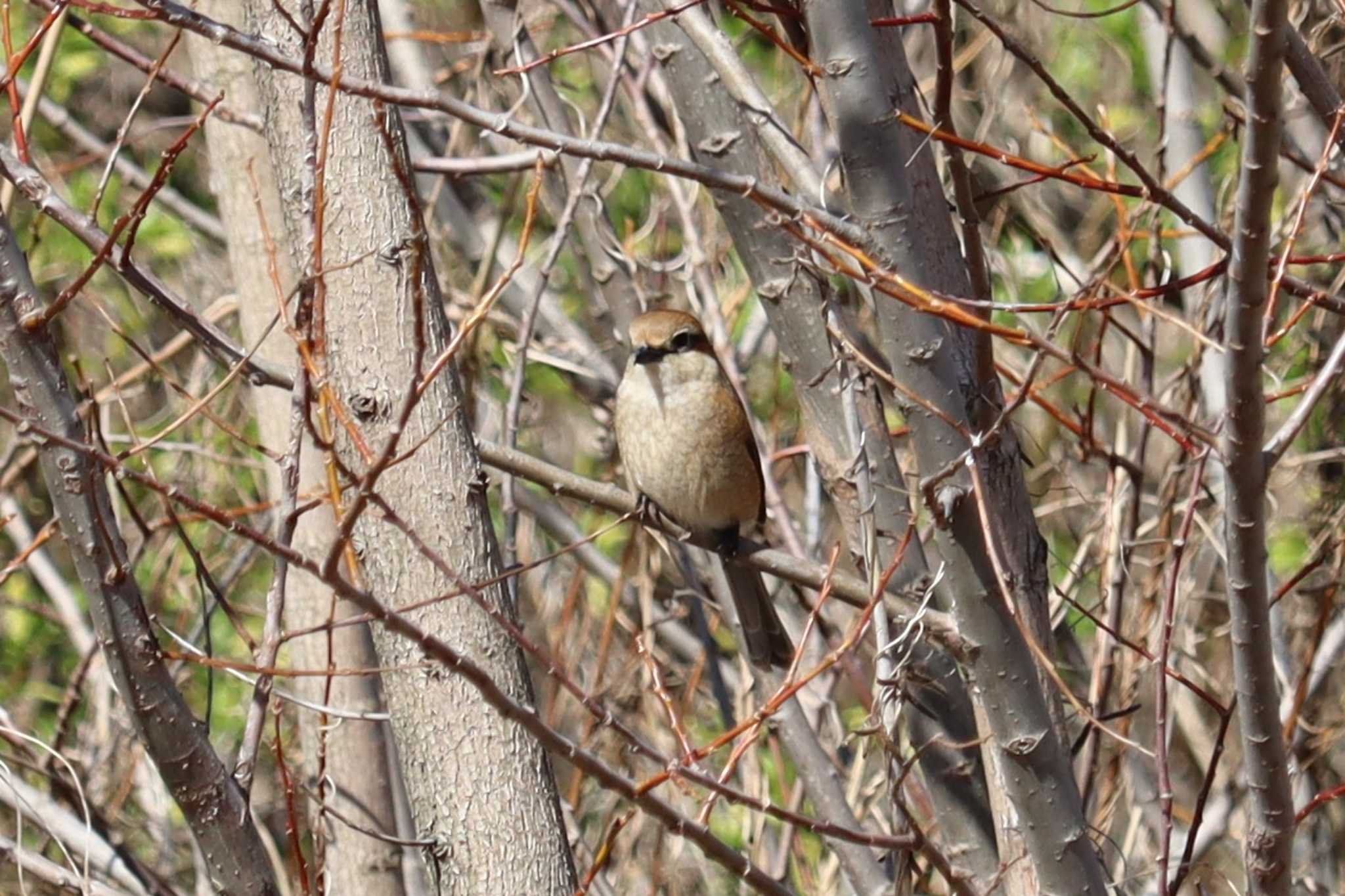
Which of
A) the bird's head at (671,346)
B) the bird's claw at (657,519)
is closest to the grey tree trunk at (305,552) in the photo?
the bird's claw at (657,519)

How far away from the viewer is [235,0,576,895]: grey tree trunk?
2.78 m

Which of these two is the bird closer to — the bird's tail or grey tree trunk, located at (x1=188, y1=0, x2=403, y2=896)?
the bird's tail

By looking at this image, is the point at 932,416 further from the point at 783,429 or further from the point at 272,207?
the point at 783,429

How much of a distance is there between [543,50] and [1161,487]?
3324 mm

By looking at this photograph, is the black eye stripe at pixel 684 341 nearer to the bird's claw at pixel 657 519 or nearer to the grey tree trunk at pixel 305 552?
the bird's claw at pixel 657 519

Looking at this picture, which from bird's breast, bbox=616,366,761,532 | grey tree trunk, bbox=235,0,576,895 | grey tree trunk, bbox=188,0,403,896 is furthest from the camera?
bird's breast, bbox=616,366,761,532

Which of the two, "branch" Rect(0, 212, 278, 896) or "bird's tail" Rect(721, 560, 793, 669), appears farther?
"bird's tail" Rect(721, 560, 793, 669)

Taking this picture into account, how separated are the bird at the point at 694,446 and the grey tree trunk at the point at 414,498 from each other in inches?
57.6

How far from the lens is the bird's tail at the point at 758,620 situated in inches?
172

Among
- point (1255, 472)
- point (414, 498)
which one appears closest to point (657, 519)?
point (414, 498)

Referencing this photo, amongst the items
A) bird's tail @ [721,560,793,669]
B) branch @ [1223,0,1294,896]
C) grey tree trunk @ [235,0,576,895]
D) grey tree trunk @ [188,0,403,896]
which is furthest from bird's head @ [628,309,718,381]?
branch @ [1223,0,1294,896]

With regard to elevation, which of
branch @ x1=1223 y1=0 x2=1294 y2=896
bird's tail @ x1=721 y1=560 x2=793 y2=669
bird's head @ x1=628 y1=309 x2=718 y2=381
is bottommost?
branch @ x1=1223 y1=0 x2=1294 y2=896

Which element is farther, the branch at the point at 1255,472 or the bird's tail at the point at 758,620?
the bird's tail at the point at 758,620

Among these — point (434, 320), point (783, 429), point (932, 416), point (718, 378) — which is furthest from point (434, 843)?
point (783, 429)
